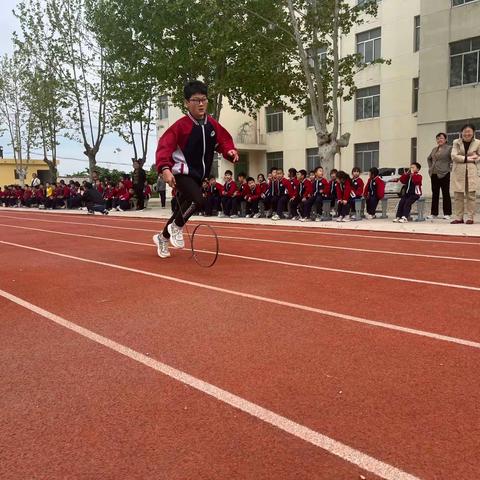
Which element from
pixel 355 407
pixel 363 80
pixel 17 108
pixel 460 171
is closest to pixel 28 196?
pixel 17 108

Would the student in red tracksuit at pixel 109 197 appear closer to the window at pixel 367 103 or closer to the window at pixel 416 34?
the window at pixel 367 103

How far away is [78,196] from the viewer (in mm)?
25797

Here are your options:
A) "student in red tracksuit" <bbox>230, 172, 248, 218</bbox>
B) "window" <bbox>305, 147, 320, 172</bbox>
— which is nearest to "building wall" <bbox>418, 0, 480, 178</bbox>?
"window" <bbox>305, 147, 320, 172</bbox>

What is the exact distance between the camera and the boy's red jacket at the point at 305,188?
1372 centimetres

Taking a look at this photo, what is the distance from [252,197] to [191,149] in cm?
875

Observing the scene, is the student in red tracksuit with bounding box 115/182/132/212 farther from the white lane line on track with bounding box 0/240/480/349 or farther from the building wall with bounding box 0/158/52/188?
the building wall with bounding box 0/158/52/188

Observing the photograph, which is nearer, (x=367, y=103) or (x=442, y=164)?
(x=442, y=164)

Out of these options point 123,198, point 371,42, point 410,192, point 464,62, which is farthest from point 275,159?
point 410,192

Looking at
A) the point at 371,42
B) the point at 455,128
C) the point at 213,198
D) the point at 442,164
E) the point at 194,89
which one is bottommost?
the point at 213,198

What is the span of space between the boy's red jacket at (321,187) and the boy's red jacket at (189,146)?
683 cm

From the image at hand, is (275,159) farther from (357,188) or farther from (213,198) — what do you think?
(357,188)

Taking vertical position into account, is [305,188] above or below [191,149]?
below

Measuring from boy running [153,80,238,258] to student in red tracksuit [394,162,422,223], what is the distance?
6.29 metres

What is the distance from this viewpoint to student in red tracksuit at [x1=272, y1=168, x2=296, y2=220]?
14329mm
